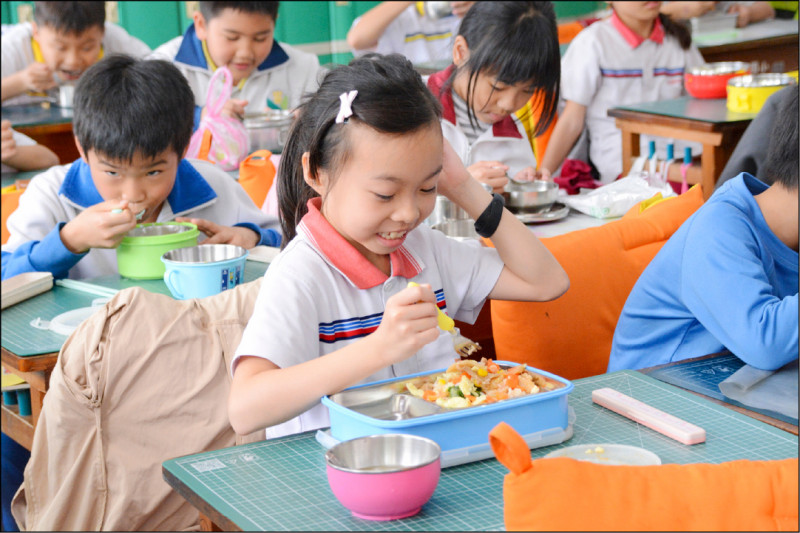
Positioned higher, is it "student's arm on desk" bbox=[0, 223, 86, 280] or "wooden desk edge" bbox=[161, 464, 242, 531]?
"student's arm on desk" bbox=[0, 223, 86, 280]

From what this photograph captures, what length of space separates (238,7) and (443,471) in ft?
9.35

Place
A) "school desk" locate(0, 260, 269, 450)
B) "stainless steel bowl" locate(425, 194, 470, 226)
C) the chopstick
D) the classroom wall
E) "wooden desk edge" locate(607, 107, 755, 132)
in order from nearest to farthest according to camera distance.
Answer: "school desk" locate(0, 260, 269, 450) → the chopstick → "stainless steel bowl" locate(425, 194, 470, 226) → "wooden desk edge" locate(607, 107, 755, 132) → the classroom wall

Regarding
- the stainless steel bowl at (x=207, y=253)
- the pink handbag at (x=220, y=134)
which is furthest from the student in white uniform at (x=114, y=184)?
the pink handbag at (x=220, y=134)

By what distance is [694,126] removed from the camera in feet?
11.1

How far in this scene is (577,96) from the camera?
4273 millimetres

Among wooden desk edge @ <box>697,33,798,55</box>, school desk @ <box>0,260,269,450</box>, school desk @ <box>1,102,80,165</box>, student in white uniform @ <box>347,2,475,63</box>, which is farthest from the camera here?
wooden desk edge @ <box>697,33,798,55</box>

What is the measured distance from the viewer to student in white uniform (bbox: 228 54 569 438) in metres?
1.23

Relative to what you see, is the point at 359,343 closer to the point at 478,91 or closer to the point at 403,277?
the point at 403,277

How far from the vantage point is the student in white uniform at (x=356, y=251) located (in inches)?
48.5

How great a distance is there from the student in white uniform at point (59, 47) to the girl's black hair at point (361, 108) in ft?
9.90

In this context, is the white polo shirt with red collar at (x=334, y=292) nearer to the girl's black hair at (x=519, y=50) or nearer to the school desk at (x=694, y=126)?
the girl's black hair at (x=519, y=50)

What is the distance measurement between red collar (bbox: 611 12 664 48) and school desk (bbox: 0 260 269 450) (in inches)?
103

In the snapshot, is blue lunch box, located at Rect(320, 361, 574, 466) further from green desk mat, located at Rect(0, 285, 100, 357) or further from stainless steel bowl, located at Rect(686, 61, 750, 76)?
stainless steel bowl, located at Rect(686, 61, 750, 76)

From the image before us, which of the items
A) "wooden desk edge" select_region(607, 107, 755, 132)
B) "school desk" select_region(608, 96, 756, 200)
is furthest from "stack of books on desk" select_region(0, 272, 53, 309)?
"wooden desk edge" select_region(607, 107, 755, 132)
